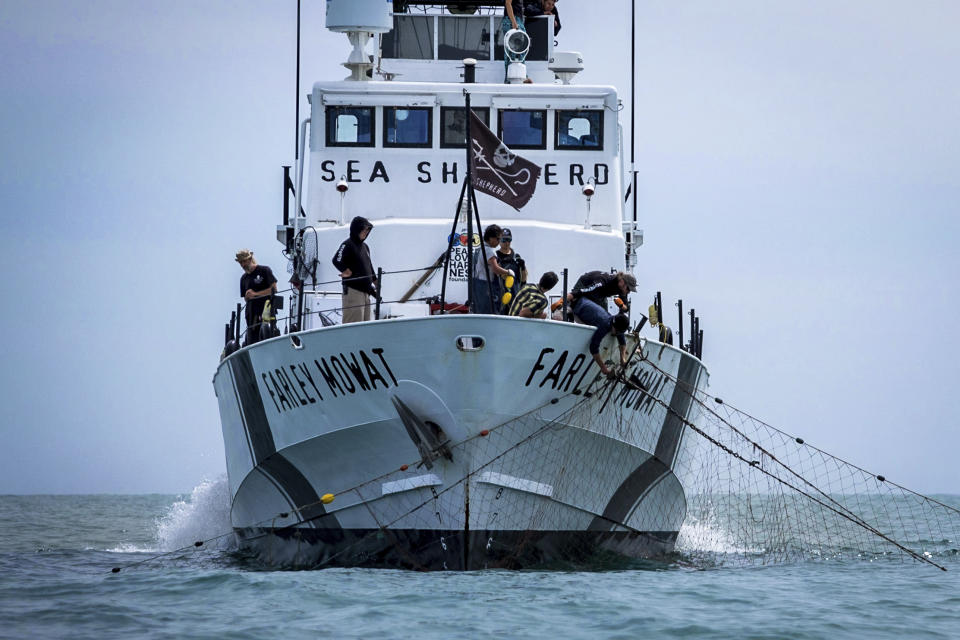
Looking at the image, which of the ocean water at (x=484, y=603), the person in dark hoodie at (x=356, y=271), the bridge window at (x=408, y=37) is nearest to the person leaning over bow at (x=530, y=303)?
the person in dark hoodie at (x=356, y=271)

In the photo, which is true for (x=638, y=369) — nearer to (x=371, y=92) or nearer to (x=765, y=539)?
(x=371, y=92)

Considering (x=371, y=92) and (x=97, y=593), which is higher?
(x=371, y=92)

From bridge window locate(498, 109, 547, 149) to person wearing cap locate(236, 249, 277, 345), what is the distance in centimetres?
406

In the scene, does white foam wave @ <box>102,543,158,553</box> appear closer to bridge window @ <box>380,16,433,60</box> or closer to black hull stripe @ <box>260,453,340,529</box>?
black hull stripe @ <box>260,453,340,529</box>

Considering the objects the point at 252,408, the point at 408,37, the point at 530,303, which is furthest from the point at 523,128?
the point at 252,408

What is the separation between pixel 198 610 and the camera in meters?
11.1

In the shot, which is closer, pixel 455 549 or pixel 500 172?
pixel 455 549

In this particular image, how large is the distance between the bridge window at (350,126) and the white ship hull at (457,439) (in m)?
4.30

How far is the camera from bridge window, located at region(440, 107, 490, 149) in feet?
59.5

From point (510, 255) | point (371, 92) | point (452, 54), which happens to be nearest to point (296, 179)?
point (371, 92)

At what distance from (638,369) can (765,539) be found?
11.6 m

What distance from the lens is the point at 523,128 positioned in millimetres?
18312

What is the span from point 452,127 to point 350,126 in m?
1.39

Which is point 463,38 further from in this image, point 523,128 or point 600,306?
point 600,306
